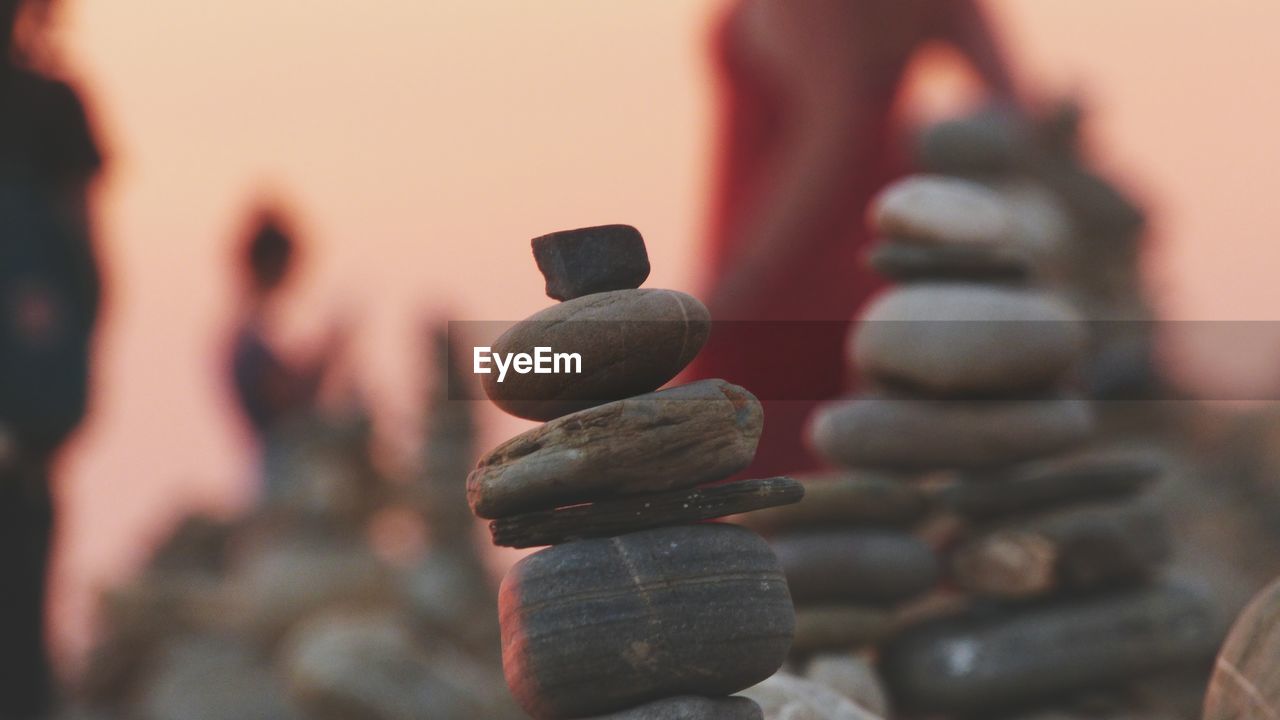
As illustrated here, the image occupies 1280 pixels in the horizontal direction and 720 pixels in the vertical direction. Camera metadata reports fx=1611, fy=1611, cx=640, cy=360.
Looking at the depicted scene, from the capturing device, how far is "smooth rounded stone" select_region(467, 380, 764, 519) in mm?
2795

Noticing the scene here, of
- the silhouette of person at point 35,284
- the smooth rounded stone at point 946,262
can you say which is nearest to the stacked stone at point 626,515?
the smooth rounded stone at point 946,262

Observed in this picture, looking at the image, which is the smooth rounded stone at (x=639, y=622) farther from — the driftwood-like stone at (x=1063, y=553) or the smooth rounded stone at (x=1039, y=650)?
the driftwood-like stone at (x=1063, y=553)

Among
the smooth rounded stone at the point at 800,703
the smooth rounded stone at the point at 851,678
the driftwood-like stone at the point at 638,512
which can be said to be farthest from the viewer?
the smooth rounded stone at the point at 851,678

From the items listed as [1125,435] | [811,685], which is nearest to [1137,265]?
[1125,435]

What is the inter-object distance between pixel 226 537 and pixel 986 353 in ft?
22.5

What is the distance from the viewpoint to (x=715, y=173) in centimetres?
741

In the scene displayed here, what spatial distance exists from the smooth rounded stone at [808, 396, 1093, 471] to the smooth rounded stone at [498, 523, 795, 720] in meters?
1.36

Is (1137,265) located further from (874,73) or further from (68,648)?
(68,648)

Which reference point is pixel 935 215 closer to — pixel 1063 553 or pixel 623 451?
pixel 1063 553

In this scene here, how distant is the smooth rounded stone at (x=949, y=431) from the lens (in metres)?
4.09

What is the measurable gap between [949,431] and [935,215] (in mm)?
556

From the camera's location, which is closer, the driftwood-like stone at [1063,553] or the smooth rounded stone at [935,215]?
the driftwood-like stone at [1063,553]

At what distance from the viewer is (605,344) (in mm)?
2834

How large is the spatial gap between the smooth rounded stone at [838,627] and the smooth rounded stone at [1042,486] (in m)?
0.38
